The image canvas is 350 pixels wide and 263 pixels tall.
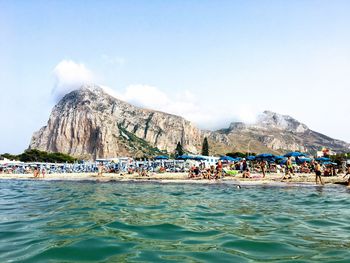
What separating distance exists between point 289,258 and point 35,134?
200 metres

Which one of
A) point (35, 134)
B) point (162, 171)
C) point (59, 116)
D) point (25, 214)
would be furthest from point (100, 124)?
point (25, 214)

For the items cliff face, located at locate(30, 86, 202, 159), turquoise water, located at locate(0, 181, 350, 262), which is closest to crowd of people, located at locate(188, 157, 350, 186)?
turquoise water, located at locate(0, 181, 350, 262)

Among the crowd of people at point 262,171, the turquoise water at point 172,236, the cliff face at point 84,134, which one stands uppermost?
the cliff face at point 84,134

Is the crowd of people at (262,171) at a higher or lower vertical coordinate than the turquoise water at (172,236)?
higher

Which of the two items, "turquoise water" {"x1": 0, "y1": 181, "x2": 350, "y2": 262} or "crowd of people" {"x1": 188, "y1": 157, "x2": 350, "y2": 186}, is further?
"crowd of people" {"x1": 188, "y1": 157, "x2": 350, "y2": 186}

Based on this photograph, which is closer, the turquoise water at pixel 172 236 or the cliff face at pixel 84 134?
the turquoise water at pixel 172 236

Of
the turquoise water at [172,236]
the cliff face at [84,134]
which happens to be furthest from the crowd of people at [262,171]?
the cliff face at [84,134]

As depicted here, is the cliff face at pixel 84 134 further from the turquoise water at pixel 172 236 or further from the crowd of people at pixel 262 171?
the turquoise water at pixel 172 236

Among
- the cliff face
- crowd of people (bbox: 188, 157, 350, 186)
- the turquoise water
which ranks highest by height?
the cliff face

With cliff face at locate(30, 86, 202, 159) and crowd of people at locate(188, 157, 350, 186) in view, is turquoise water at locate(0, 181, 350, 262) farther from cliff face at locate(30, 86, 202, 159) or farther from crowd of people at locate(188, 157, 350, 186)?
cliff face at locate(30, 86, 202, 159)

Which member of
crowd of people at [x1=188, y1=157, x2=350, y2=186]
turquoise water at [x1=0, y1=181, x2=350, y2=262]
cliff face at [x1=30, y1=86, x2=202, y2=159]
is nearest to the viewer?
turquoise water at [x1=0, y1=181, x2=350, y2=262]

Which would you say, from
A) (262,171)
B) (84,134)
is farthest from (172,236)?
(84,134)

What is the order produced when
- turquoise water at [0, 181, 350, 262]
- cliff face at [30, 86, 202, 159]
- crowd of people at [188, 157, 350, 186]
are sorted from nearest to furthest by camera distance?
turquoise water at [0, 181, 350, 262]
crowd of people at [188, 157, 350, 186]
cliff face at [30, 86, 202, 159]

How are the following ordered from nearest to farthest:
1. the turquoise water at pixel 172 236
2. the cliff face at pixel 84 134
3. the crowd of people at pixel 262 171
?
the turquoise water at pixel 172 236 < the crowd of people at pixel 262 171 < the cliff face at pixel 84 134
